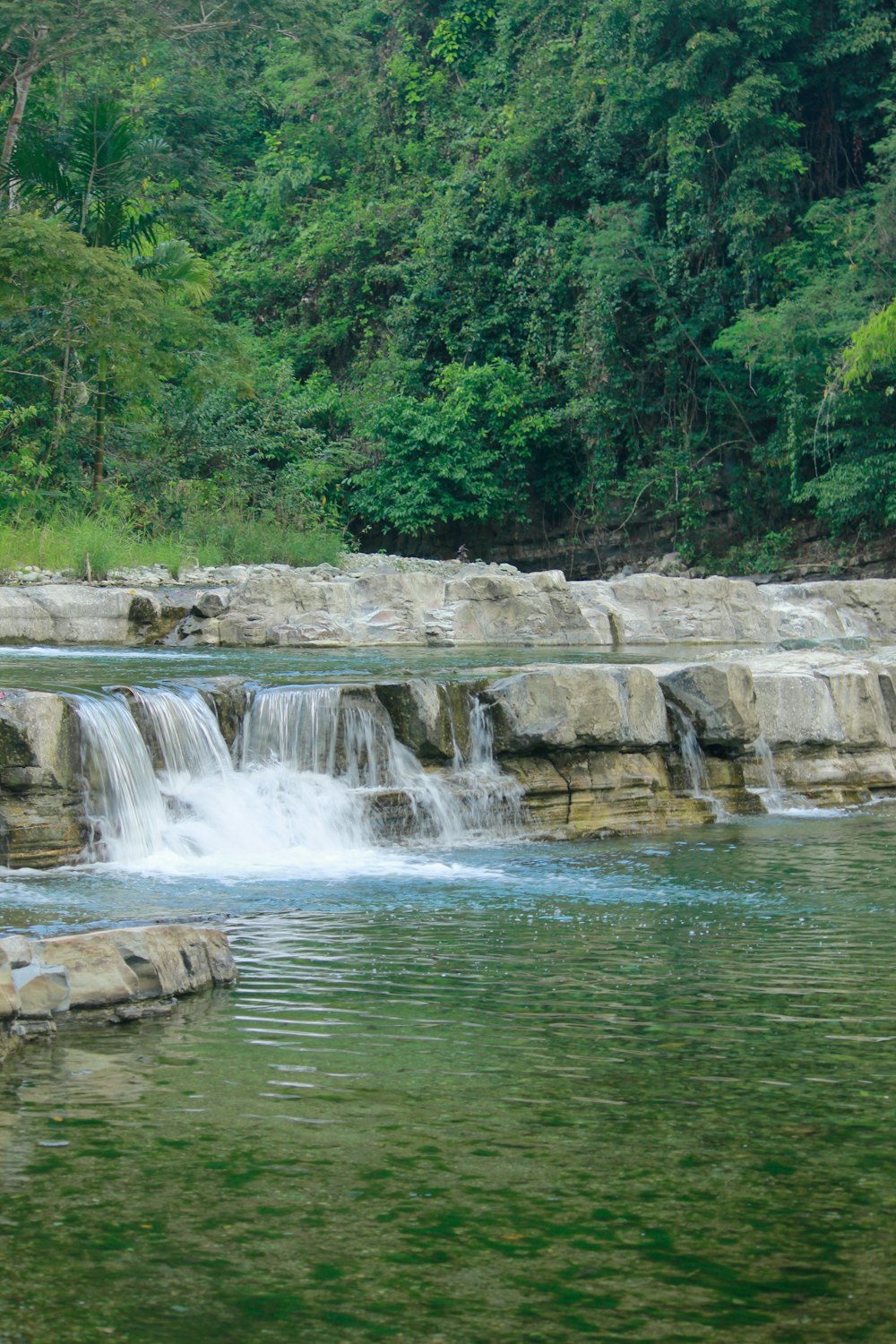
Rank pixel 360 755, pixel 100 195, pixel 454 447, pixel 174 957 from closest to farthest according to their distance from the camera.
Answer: pixel 174 957, pixel 360 755, pixel 100 195, pixel 454 447

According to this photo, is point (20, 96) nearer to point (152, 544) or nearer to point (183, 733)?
point (152, 544)

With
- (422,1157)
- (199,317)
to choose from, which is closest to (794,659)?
(422,1157)

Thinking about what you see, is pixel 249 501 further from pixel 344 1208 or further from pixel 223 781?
pixel 344 1208

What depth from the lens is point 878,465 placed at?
2519 centimetres

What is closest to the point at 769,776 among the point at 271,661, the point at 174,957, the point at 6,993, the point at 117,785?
the point at 271,661

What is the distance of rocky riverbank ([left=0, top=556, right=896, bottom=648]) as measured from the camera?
55.0 ft

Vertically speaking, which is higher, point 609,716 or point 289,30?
point 289,30

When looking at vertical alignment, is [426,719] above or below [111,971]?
above

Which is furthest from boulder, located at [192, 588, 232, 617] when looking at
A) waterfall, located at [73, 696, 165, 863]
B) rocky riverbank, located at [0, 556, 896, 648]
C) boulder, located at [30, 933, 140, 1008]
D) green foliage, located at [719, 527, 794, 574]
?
green foliage, located at [719, 527, 794, 574]

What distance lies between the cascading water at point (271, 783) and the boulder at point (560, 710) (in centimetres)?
20

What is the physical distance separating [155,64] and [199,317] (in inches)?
738

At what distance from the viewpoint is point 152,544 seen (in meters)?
20.5

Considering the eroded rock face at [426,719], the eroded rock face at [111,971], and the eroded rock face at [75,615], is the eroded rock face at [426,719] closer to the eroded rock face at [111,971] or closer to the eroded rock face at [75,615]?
the eroded rock face at [111,971]

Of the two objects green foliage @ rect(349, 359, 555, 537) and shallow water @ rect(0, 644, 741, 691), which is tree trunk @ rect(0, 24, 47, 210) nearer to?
green foliage @ rect(349, 359, 555, 537)
